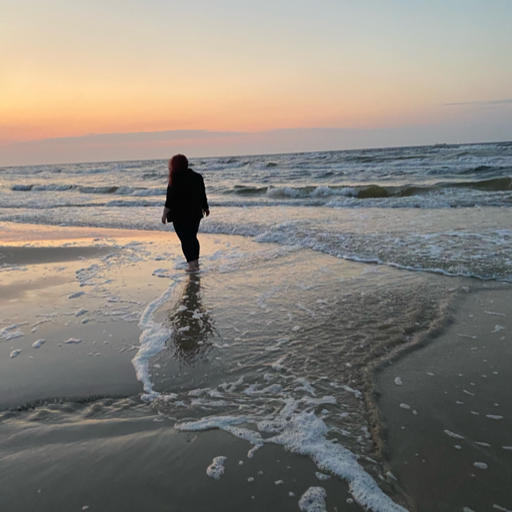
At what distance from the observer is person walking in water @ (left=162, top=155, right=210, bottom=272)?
634 centimetres

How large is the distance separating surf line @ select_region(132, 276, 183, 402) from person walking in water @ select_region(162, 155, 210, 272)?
1631 mm

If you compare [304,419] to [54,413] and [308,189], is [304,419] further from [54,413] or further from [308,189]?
[308,189]

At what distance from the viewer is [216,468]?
A: 2.07m

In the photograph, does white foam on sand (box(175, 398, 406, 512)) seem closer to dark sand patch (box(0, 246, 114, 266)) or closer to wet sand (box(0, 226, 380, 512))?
wet sand (box(0, 226, 380, 512))

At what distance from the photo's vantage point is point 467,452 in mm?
2117

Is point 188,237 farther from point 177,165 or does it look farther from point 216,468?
point 216,468

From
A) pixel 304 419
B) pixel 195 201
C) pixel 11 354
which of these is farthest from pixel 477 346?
pixel 195 201

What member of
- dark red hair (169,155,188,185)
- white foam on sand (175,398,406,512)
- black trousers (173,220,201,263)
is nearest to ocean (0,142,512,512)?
white foam on sand (175,398,406,512)

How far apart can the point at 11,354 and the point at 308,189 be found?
676 inches

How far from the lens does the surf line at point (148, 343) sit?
2.92 m

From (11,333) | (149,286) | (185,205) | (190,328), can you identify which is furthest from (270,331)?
(185,205)

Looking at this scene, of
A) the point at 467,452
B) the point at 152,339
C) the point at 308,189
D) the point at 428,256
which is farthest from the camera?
the point at 308,189

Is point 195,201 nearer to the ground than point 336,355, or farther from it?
farther from it

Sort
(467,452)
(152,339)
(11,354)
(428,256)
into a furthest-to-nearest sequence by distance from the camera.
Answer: (428,256) → (152,339) → (11,354) → (467,452)
